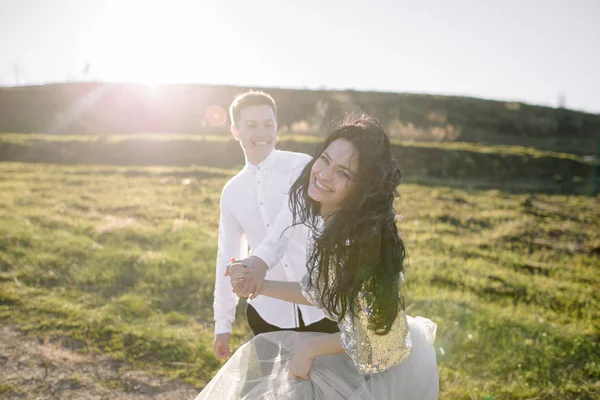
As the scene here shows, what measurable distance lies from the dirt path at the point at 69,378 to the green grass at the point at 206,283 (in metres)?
0.14

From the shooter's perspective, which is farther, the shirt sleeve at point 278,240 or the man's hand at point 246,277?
the shirt sleeve at point 278,240

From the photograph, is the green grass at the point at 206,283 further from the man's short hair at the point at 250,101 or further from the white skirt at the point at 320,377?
the man's short hair at the point at 250,101

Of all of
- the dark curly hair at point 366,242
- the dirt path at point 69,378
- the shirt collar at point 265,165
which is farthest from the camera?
the dirt path at point 69,378

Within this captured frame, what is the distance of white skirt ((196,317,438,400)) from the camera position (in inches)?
81.4

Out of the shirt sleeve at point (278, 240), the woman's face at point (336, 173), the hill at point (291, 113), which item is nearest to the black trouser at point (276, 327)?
the shirt sleeve at point (278, 240)

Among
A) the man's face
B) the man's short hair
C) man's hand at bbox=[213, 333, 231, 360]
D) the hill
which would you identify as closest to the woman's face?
the man's face

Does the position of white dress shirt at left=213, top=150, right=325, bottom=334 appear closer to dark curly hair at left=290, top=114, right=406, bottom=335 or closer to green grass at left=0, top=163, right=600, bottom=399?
dark curly hair at left=290, top=114, right=406, bottom=335

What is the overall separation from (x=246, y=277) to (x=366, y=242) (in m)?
0.71

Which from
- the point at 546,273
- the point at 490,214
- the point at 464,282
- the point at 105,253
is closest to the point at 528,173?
the point at 490,214

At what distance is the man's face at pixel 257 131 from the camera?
317 centimetres

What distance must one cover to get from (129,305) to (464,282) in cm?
486

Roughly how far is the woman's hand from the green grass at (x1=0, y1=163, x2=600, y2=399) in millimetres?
2327

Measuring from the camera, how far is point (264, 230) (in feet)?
10.3

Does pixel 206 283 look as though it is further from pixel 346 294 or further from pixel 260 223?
pixel 346 294
